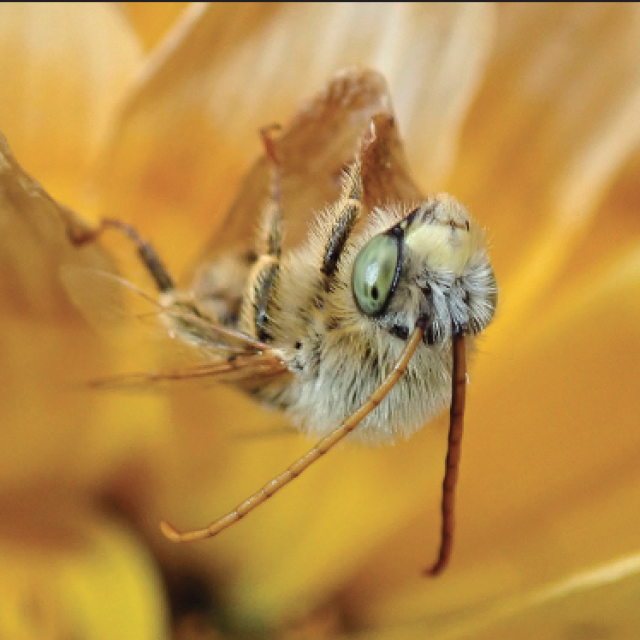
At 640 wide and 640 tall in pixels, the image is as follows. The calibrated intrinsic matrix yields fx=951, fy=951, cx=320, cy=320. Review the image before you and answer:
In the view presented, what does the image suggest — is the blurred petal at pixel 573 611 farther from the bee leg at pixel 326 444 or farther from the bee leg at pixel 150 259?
the bee leg at pixel 150 259

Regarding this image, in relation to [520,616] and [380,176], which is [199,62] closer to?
[380,176]

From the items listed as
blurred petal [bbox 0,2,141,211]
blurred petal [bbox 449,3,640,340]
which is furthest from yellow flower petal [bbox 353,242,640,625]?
blurred petal [bbox 0,2,141,211]

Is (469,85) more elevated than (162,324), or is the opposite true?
(469,85)

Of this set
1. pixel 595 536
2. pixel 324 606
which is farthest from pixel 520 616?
pixel 324 606

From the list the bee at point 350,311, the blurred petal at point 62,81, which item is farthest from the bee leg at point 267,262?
the blurred petal at point 62,81

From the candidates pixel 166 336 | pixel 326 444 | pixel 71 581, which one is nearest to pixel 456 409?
pixel 326 444

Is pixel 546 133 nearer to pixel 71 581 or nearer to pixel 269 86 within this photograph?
pixel 269 86

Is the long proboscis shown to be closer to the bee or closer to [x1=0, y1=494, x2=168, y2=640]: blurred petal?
the bee
